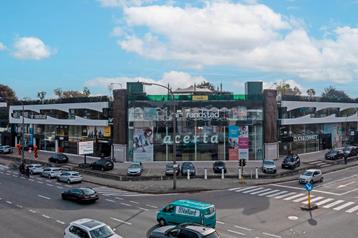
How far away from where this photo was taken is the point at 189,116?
56.9 metres

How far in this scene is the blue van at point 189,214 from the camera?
73.2 feet

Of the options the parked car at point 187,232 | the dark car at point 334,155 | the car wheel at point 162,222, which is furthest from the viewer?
the dark car at point 334,155

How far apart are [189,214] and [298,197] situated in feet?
47.6

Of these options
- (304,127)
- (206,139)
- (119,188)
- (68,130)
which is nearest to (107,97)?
(68,130)

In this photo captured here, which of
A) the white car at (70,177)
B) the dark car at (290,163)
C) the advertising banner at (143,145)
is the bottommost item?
the white car at (70,177)

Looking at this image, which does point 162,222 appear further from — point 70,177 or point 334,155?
point 334,155

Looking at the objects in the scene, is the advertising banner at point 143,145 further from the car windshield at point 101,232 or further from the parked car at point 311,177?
the car windshield at point 101,232

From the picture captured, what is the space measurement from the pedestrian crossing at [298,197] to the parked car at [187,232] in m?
14.5

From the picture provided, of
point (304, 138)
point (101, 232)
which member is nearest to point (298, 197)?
point (101, 232)

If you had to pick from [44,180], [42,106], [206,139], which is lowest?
[44,180]

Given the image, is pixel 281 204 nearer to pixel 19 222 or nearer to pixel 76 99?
pixel 19 222

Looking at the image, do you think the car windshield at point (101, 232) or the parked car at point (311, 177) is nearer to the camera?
the car windshield at point (101, 232)

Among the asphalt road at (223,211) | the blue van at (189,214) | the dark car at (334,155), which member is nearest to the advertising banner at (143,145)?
the asphalt road at (223,211)

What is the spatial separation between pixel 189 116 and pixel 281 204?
90.5 feet
